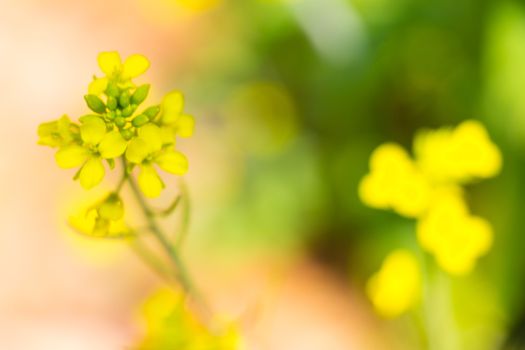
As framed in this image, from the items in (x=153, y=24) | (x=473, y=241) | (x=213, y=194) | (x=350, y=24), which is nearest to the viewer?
(x=473, y=241)

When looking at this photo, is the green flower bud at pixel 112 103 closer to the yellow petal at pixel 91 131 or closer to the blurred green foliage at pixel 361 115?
the yellow petal at pixel 91 131

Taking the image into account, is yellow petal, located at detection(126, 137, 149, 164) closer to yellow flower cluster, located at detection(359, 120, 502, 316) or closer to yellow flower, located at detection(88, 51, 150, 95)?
yellow flower, located at detection(88, 51, 150, 95)

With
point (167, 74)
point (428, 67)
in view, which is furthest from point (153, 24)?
point (428, 67)

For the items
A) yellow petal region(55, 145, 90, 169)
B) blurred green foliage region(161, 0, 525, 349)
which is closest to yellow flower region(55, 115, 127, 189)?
yellow petal region(55, 145, 90, 169)

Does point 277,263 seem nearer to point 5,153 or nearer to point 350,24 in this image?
point 350,24

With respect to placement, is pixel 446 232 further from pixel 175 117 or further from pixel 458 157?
pixel 175 117
